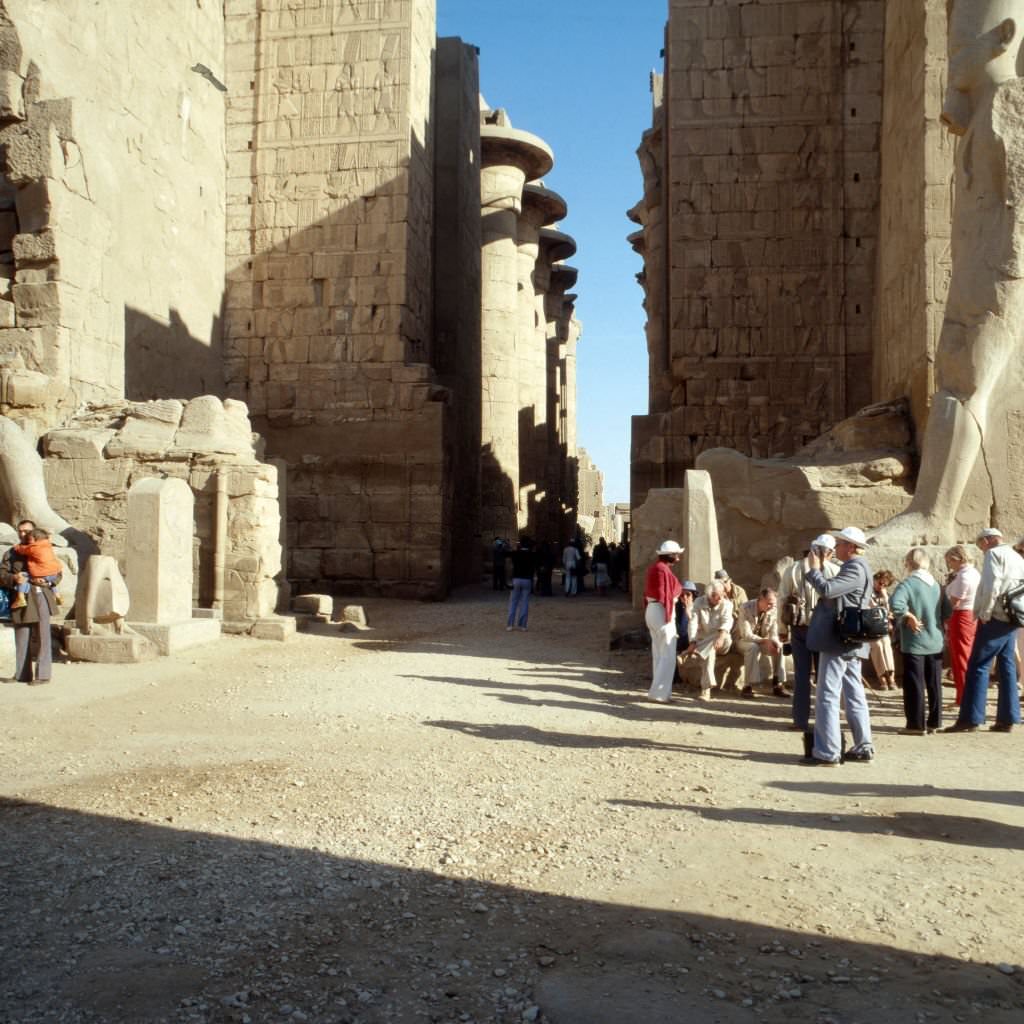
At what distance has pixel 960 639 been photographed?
267 inches

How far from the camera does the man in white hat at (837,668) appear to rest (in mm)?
5098

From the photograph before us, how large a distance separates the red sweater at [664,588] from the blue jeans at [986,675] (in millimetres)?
1941

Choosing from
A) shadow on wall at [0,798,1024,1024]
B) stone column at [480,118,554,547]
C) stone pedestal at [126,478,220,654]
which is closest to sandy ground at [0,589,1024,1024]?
shadow on wall at [0,798,1024,1024]

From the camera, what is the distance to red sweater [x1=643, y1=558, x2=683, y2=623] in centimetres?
707

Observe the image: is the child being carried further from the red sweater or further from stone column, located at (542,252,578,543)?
stone column, located at (542,252,578,543)

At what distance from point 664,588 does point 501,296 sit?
57.1 ft

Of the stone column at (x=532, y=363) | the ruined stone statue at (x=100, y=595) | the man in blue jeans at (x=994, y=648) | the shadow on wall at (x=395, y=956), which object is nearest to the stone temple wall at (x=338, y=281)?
the ruined stone statue at (x=100, y=595)

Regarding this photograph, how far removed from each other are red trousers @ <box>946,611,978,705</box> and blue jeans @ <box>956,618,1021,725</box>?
26.6 inches

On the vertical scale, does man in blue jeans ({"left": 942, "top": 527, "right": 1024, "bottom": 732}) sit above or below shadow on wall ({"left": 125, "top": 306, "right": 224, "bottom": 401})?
below

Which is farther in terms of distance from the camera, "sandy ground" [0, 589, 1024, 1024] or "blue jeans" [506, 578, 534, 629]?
"blue jeans" [506, 578, 534, 629]

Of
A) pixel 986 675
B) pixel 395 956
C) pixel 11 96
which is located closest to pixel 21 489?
pixel 11 96

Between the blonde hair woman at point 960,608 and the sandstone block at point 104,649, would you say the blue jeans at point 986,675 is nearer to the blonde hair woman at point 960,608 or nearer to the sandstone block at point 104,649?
the blonde hair woman at point 960,608

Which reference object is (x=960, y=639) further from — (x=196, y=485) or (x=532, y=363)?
(x=532, y=363)

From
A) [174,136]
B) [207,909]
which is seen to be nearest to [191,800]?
[207,909]
